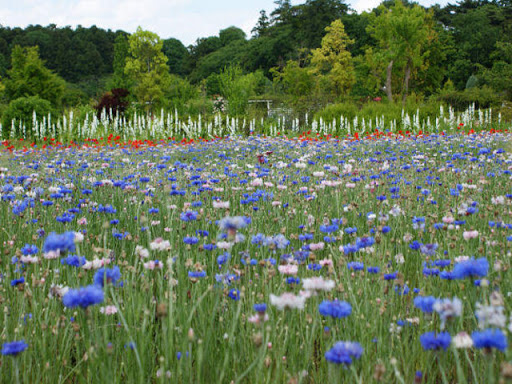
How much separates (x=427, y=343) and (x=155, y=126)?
40.1ft

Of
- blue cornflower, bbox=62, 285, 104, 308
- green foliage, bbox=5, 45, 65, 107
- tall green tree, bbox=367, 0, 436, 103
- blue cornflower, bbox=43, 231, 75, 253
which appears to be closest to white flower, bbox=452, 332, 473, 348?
blue cornflower, bbox=62, 285, 104, 308

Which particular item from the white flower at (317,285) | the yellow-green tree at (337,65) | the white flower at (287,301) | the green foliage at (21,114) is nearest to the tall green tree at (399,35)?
the yellow-green tree at (337,65)

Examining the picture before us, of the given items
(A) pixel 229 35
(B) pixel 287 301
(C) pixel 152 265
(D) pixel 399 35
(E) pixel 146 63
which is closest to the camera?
(B) pixel 287 301

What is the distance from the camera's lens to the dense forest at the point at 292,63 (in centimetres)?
2373

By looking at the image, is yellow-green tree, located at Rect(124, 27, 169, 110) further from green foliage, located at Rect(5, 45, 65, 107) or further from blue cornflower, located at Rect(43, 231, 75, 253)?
blue cornflower, located at Rect(43, 231, 75, 253)

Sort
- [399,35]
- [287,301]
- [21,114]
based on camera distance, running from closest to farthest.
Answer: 1. [287,301]
2. [21,114]
3. [399,35]

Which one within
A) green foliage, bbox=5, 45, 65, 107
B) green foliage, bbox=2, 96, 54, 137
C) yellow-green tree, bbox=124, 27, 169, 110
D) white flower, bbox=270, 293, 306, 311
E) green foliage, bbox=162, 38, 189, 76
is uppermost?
green foliage, bbox=162, 38, 189, 76

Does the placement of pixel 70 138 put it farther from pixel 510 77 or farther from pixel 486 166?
pixel 510 77

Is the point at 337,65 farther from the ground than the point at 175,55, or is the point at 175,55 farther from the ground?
the point at 175,55

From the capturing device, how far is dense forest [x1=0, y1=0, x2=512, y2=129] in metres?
23.7

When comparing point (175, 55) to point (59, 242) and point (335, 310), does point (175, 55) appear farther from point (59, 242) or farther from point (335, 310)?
point (335, 310)

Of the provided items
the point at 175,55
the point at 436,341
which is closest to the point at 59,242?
the point at 436,341

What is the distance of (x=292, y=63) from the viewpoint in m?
30.0

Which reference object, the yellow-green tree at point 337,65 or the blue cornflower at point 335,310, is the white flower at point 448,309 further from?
the yellow-green tree at point 337,65
